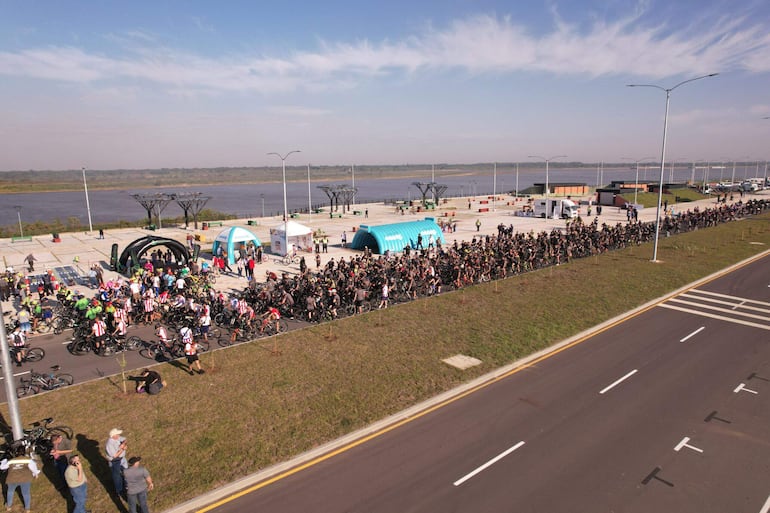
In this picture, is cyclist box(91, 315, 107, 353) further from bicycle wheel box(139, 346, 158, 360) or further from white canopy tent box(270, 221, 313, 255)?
white canopy tent box(270, 221, 313, 255)

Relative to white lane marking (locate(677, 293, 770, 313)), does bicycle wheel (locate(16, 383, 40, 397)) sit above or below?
above

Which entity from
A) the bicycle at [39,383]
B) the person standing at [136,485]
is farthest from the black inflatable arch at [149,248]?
the person standing at [136,485]

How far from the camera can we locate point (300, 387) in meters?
13.8

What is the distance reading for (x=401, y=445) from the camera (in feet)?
35.9

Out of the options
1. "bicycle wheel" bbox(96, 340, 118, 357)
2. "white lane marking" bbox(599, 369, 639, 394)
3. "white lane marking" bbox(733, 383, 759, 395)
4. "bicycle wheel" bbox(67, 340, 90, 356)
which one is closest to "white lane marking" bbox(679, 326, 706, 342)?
"white lane marking" bbox(733, 383, 759, 395)

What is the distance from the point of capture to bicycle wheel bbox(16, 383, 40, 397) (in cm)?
1357

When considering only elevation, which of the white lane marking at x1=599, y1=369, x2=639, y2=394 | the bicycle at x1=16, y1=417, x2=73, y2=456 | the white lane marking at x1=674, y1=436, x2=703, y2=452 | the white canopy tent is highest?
the white canopy tent

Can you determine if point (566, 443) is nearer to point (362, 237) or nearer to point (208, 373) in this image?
point (208, 373)

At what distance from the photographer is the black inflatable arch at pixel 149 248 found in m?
28.6

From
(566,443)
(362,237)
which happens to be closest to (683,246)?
(362,237)

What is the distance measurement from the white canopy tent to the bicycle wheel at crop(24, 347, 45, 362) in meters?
19.4

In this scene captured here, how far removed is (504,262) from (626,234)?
18.0m

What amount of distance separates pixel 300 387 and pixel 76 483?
6.31m

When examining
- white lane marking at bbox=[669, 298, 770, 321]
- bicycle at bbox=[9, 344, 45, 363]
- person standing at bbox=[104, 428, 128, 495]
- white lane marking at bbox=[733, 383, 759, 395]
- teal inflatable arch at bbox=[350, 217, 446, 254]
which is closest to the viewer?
person standing at bbox=[104, 428, 128, 495]
